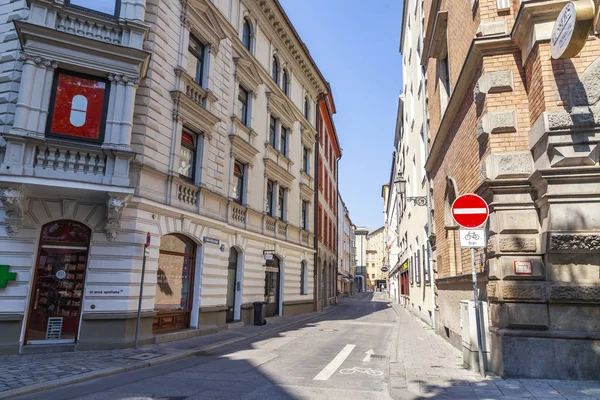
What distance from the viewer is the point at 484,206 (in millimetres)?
7074

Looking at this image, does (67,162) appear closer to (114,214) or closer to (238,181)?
(114,214)

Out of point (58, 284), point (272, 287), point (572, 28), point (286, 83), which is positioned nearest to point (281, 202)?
point (272, 287)

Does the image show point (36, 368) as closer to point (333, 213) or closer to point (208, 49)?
point (208, 49)

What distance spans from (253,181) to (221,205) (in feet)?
10.2

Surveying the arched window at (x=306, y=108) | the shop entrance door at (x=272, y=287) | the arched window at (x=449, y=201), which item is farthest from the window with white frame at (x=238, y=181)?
the arched window at (x=306, y=108)

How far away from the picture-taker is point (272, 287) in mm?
20312

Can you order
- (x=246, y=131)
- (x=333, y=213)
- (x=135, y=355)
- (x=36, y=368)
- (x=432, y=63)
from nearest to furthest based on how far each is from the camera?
(x=36, y=368) < (x=135, y=355) < (x=432, y=63) < (x=246, y=131) < (x=333, y=213)

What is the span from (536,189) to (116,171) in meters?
9.19

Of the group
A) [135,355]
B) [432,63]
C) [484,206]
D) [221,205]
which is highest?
[432,63]

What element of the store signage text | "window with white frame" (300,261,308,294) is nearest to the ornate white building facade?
the store signage text

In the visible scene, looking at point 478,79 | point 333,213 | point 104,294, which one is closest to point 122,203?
point 104,294

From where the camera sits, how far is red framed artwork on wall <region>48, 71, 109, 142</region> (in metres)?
10.2

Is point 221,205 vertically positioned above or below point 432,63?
below

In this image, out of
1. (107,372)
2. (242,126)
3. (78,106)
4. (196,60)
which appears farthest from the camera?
(242,126)
